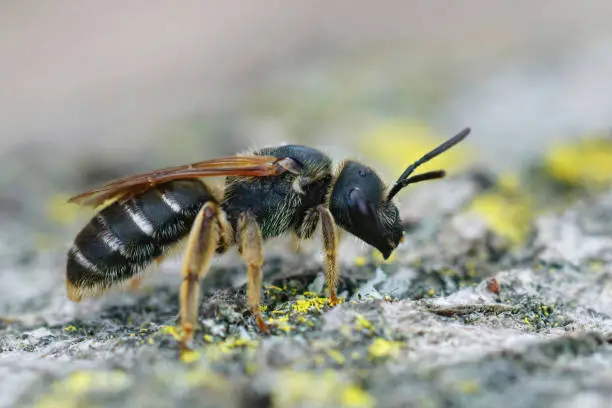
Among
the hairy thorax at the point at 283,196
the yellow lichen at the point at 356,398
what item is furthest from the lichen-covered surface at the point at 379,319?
the hairy thorax at the point at 283,196

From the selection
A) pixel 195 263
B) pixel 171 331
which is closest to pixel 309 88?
pixel 195 263

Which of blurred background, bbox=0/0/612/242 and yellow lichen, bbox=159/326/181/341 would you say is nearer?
yellow lichen, bbox=159/326/181/341

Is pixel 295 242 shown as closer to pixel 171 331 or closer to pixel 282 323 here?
pixel 282 323

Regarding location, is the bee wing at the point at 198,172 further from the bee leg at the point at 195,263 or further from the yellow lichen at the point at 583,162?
the yellow lichen at the point at 583,162

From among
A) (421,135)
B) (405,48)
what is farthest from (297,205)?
(405,48)

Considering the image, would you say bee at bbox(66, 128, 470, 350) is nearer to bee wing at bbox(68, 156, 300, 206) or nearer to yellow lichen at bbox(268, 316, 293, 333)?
bee wing at bbox(68, 156, 300, 206)

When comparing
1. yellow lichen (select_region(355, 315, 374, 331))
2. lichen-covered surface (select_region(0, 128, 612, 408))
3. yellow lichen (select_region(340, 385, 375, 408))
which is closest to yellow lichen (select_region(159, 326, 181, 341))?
lichen-covered surface (select_region(0, 128, 612, 408))
